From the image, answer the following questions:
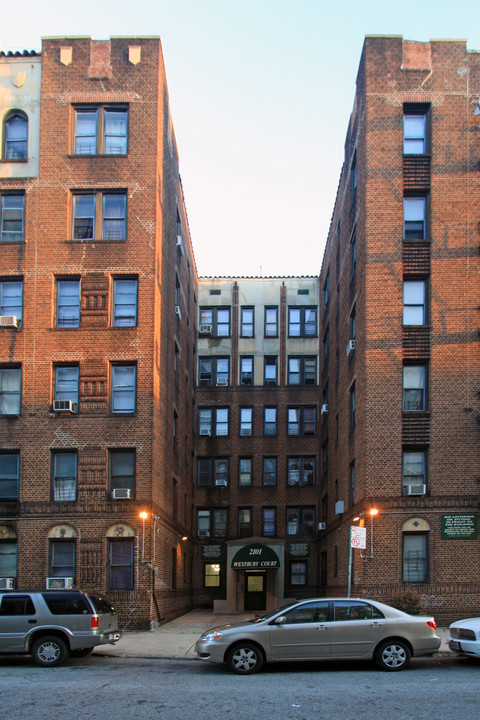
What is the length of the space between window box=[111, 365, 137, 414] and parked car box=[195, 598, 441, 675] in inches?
462

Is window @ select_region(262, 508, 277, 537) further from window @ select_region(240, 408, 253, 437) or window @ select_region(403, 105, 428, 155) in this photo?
window @ select_region(403, 105, 428, 155)

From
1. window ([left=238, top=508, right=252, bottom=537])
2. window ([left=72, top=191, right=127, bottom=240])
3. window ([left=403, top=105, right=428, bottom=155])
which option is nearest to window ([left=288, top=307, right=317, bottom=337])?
window ([left=238, top=508, right=252, bottom=537])

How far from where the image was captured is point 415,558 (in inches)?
915

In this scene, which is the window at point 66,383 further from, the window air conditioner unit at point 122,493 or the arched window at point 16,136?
the arched window at point 16,136

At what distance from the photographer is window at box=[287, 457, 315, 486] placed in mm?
41062

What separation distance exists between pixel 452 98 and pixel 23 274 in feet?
52.3

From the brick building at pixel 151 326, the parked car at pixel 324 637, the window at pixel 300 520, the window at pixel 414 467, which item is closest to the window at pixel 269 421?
the window at pixel 300 520

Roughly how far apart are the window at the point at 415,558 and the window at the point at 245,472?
18.7 metres

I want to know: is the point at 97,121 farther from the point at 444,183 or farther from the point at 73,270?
the point at 444,183

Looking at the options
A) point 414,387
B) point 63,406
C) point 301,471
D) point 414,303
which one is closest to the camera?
point 414,387

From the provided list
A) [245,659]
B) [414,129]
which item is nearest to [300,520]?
[414,129]

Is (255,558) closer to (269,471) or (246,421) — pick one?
(269,471)

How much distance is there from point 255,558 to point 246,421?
27.4ft

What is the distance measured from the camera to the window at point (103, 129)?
26828 millimetres
